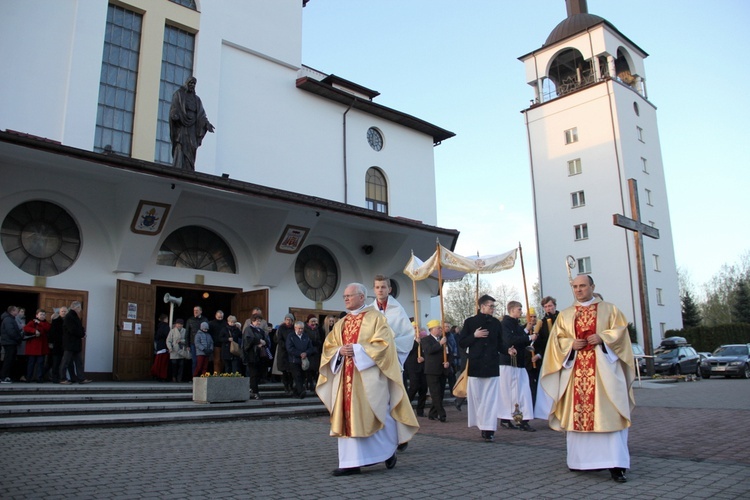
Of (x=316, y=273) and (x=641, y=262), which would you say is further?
(x=641, y=262)

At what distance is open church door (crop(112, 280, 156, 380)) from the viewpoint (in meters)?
14.7

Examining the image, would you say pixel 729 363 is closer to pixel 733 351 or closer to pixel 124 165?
pixel 733 351

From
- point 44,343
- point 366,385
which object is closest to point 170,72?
point 44,343

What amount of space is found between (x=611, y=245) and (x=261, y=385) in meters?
28.7

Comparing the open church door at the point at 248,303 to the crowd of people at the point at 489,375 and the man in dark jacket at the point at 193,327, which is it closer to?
the man in dark jacket at the point at 193,327

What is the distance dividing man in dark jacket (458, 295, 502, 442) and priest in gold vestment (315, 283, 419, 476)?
2.33m

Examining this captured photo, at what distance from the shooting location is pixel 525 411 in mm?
9750

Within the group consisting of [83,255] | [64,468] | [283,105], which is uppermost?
[283,105]

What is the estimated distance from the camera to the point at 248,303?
1803 centimetres

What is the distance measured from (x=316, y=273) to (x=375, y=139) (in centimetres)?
705

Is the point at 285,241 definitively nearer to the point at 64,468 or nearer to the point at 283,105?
the point at 283,105

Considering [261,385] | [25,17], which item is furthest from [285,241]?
[25,17]

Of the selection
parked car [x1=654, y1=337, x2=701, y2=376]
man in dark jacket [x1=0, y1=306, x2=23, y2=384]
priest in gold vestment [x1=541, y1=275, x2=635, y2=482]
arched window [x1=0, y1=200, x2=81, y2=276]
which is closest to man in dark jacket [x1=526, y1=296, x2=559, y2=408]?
priest in gold vestment [x1=541, y1=275, x2=635, y2=482]

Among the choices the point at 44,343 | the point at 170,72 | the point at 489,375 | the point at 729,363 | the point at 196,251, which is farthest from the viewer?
the point at 729,363
